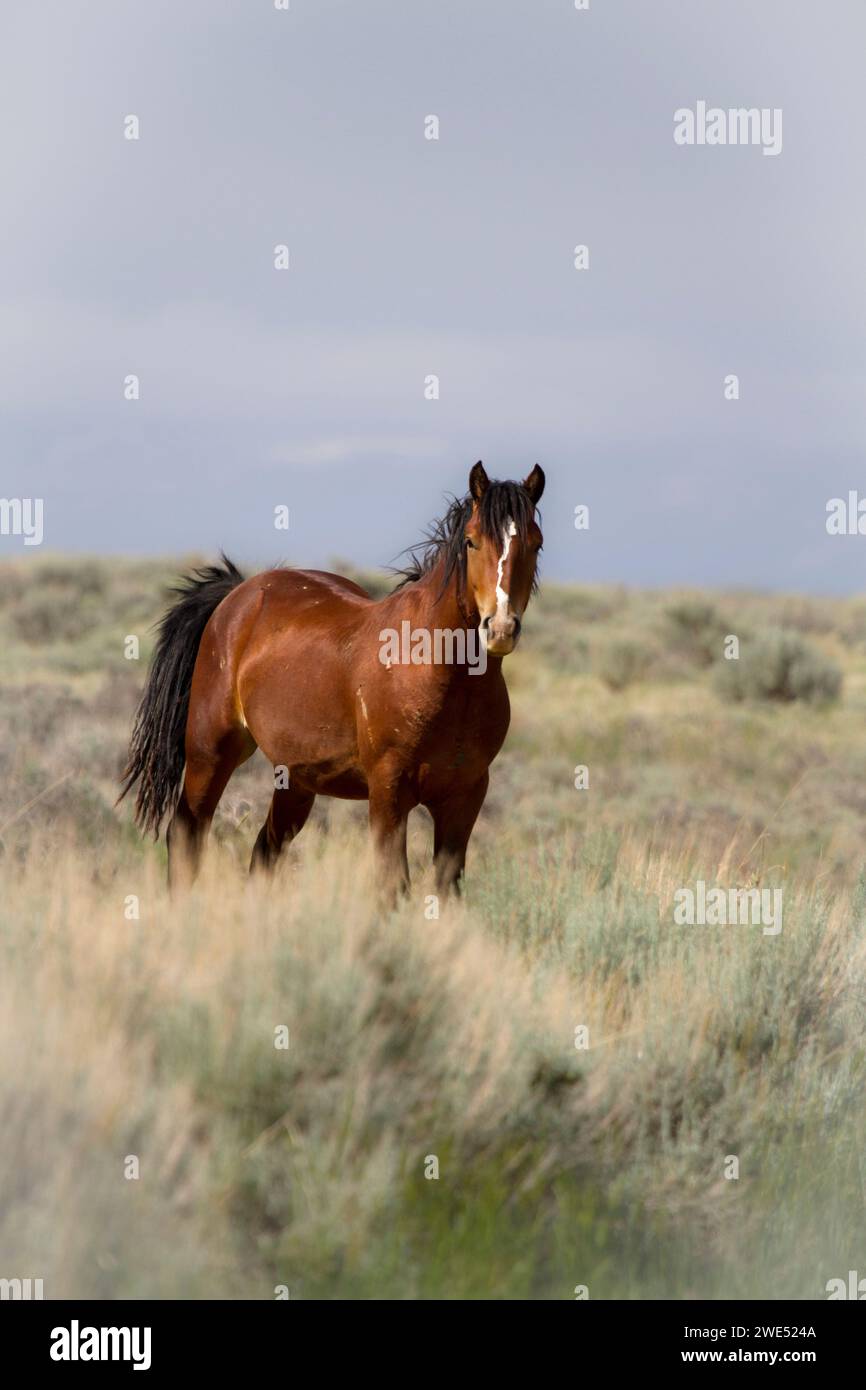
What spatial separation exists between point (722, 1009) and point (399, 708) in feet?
6.29

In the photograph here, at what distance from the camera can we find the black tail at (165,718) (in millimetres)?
9219

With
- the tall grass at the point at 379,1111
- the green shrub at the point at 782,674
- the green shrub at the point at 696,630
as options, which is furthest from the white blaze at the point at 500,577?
the green shrub at the point at 696,630

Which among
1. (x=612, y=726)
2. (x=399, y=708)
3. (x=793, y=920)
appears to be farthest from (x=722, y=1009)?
(x=612, y=726)

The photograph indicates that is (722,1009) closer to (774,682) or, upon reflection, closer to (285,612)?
(285,612)

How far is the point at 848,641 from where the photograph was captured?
39.6m

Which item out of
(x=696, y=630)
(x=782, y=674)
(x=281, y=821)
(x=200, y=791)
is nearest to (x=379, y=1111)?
(x=281, y=821)

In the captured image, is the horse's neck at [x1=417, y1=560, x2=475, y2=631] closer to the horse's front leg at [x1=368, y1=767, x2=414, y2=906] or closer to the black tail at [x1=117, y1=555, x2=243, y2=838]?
the horse's front leg at [x1=368, y1=767, x2=414, y2=906]

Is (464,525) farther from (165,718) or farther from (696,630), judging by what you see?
(696,630)

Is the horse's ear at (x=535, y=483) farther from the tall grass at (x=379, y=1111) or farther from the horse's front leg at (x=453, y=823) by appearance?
the tall grass at (x=379, y=1111)

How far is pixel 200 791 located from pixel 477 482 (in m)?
2.93

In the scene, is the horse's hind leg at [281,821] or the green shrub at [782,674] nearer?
the horse's hind leg at [281,821]

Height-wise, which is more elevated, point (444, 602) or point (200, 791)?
point (444, 602)

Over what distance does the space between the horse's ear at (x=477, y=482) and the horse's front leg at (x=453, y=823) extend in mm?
1316

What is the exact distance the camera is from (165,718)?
9242mm
